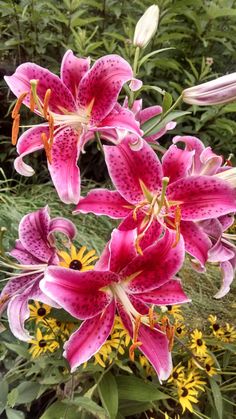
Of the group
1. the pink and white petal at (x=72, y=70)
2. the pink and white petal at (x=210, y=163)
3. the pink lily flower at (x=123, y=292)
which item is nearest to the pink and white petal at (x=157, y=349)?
the pink lily flower at (x=123, y=292)

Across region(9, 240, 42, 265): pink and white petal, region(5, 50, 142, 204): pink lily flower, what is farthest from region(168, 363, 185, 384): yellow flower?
region(5, 50, 142, 204): pink lily flower

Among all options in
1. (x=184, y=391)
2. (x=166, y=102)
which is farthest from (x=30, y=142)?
(x=184, y=391)

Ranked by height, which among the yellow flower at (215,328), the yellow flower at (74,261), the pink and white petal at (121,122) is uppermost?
the pink and white petal at (121,122)

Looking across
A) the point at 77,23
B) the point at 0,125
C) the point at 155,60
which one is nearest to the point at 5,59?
the point at 0,125

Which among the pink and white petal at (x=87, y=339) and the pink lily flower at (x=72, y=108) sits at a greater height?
Answer: the pink lily flower at (x=72, y=108)

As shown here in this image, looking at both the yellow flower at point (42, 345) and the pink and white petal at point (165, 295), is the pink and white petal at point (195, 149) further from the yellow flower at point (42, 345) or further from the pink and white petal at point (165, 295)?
→ the yellow flower at point (42, 345)

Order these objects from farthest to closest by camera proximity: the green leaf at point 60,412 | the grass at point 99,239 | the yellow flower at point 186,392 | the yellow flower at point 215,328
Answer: the grass at point 99,239
the yellow flower at point 215,328
the yellow flower at point 186,392
the green leaf at point 60,412
